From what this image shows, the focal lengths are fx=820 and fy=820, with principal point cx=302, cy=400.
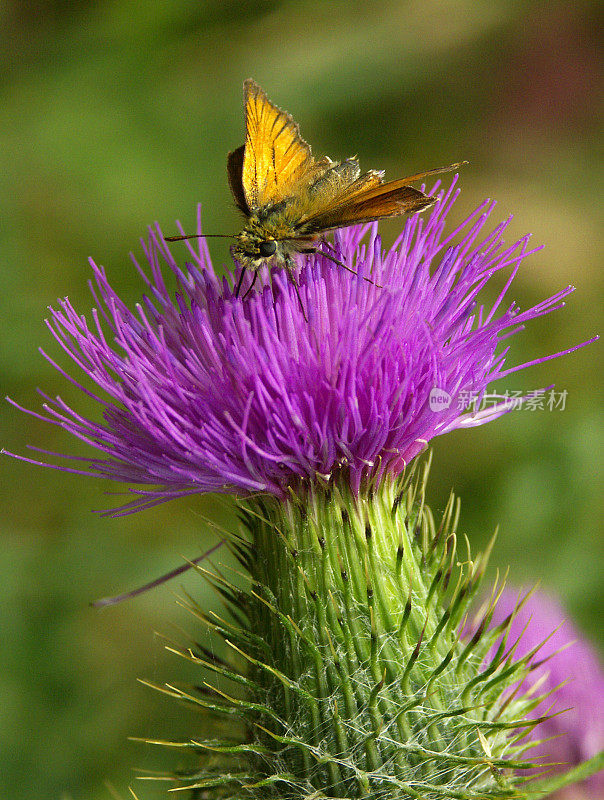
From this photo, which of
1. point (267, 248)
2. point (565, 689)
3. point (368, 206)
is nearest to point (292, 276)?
point (267, 248)

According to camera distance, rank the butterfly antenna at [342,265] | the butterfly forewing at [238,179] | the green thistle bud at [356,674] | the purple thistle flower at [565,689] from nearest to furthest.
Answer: the green thistle bud at [356,674], the butterfly antenna at [342,265], the butterfly forewing at [238,179], the purple thistle flower at [565,689]

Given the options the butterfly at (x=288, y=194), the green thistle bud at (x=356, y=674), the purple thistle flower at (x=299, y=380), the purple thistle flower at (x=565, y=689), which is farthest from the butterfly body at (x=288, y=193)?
the purple thistle flower at (x=565, y=689)

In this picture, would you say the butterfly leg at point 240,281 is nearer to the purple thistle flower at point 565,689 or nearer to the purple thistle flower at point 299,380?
the purple thistle flower at point 299,380

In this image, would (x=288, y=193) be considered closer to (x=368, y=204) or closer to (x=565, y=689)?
(x=368, y=204)

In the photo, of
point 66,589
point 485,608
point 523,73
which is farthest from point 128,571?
point 523,73

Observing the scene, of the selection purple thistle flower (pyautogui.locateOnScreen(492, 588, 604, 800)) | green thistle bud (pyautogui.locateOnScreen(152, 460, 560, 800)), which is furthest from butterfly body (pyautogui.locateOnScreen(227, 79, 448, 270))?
purple thistle flower (pyautogui.locateOnScreen(492, 588, 604, 800))
